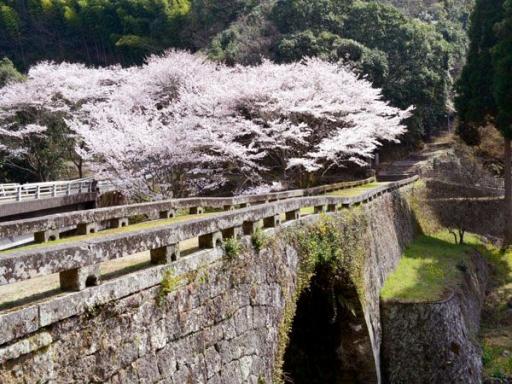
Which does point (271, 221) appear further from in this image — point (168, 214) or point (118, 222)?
point (168, 214)

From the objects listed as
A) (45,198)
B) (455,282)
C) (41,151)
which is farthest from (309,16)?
(455,282)

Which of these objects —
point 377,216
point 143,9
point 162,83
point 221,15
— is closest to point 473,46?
point 377,216

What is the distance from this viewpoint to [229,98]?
22.2 m

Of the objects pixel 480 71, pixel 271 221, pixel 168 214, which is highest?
pixel 480 71

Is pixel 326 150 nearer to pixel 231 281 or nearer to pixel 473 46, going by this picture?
pixel 473 46

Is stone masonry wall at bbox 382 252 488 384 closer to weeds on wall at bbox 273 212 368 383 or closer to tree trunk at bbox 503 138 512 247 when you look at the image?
weeds on wall at bbox 273 212 368 383

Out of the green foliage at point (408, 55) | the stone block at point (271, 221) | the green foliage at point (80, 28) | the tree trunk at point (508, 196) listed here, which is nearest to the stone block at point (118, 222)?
the stone block at point (271, 221)

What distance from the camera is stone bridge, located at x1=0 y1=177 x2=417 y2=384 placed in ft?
11.7

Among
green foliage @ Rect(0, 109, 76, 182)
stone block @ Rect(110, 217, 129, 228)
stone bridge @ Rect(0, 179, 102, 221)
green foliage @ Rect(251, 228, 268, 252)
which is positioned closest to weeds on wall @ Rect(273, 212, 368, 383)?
green foliage @ Rect(251, 228, 268, 252)

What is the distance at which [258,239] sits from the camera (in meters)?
6.82

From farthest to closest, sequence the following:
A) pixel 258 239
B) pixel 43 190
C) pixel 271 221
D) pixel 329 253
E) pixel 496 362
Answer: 1. pixel 43 190
2. pixel 496 362
3. pixel 329 253
4. pixel 271 221
5. pixel 258 239

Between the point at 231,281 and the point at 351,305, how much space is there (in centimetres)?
569

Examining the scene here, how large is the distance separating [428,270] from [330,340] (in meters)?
6.69

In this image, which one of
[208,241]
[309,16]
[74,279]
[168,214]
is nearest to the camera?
[74,279]
